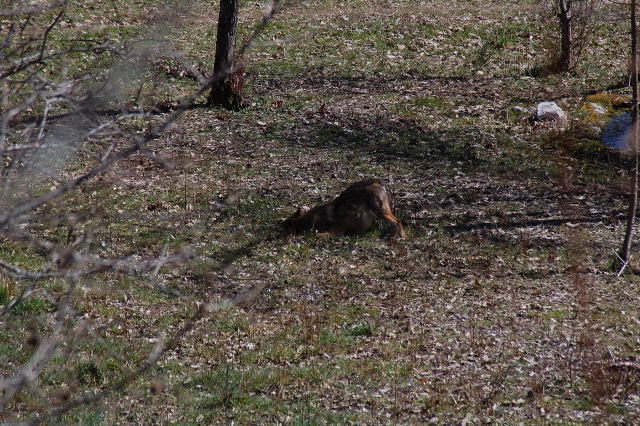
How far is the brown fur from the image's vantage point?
10.5 m

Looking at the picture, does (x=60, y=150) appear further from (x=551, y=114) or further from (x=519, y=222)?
(x=551, y=114)

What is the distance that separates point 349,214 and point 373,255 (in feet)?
2.38

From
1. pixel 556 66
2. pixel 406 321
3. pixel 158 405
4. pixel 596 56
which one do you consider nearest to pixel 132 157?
pixel 406 321

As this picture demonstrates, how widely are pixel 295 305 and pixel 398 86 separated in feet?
29.8

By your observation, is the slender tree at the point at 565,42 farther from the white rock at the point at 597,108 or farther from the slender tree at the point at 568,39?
the white rock at the point at 597,108

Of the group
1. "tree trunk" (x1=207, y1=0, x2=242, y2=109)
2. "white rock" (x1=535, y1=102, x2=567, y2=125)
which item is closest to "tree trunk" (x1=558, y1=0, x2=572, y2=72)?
"white rock" (x1=535, y1=102, x2=567, y2=125)

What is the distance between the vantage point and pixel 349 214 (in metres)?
10.6

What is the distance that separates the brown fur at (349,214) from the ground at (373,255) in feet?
0.68

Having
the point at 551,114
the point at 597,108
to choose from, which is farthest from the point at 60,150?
the point at 597,108

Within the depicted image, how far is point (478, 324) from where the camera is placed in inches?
330

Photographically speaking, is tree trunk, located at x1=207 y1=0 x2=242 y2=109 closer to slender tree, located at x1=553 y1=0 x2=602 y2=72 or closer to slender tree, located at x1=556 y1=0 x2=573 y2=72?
slender tree, located at x1=553 y1=0 x2=602 y2=72

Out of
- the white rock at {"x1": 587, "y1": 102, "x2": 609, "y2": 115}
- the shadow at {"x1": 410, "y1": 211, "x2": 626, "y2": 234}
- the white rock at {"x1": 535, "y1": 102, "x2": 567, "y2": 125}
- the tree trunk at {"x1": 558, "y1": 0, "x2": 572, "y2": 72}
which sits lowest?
the shadow at {"x1": 410, "y1": 211, "x2": 626, "y2": 234}

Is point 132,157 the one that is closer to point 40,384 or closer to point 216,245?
point 216,245

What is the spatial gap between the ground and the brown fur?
0.21 meters
